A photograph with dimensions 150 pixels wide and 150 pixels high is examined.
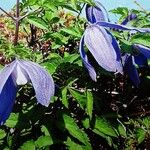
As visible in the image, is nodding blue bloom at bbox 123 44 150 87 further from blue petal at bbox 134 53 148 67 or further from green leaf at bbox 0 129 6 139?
green leaf at bbox 0 129 6 139

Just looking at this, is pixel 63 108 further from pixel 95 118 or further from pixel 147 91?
pixel 147 91

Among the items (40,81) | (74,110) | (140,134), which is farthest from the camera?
(74,110)

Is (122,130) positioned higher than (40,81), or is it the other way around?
(40,81)

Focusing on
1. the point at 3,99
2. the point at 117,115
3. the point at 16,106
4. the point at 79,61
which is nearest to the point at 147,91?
the point at 117,115

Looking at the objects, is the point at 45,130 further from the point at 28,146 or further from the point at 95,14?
the point at 95,14

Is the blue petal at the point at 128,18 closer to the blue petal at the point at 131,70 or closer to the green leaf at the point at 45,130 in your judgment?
the blue petal at the point at 131,70

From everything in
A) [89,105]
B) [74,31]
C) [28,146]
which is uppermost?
[74,31]

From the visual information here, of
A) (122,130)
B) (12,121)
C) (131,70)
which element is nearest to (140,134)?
(122,130)
